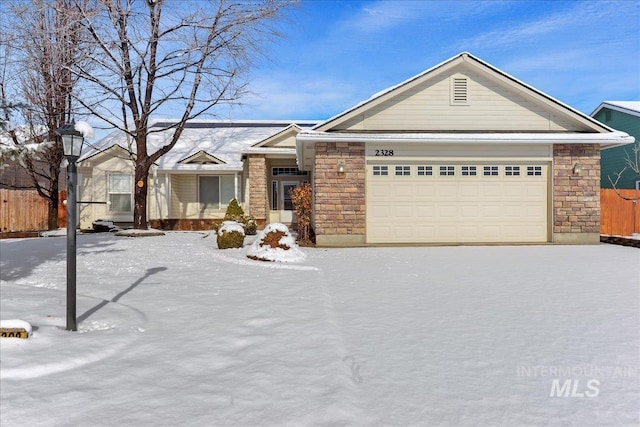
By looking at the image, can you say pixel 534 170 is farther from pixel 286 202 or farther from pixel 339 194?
pixel 286 202

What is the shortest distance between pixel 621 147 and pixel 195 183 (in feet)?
76.2

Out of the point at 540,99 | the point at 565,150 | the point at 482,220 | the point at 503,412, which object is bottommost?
the point at 503,412

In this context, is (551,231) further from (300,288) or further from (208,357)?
(208,357)

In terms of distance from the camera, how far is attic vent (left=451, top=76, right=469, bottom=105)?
1262cm

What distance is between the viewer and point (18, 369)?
3.23 m

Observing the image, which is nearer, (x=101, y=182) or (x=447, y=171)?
(x=447, y=171)

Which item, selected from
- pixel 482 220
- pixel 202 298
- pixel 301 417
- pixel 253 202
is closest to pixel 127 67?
pixel 253 202

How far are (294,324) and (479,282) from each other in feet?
13.0

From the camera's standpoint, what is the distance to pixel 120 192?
64.2 ft

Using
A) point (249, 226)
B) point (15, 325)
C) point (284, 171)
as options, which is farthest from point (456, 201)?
point (15, 325)

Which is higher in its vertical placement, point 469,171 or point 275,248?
point 469,171

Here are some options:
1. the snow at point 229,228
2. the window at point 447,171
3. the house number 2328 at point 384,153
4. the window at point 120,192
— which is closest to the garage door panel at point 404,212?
the window at point 447,171

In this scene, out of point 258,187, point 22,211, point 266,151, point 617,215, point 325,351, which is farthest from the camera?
point 258,187

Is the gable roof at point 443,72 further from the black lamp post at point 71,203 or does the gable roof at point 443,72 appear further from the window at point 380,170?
the black lamp post at point 71,203
